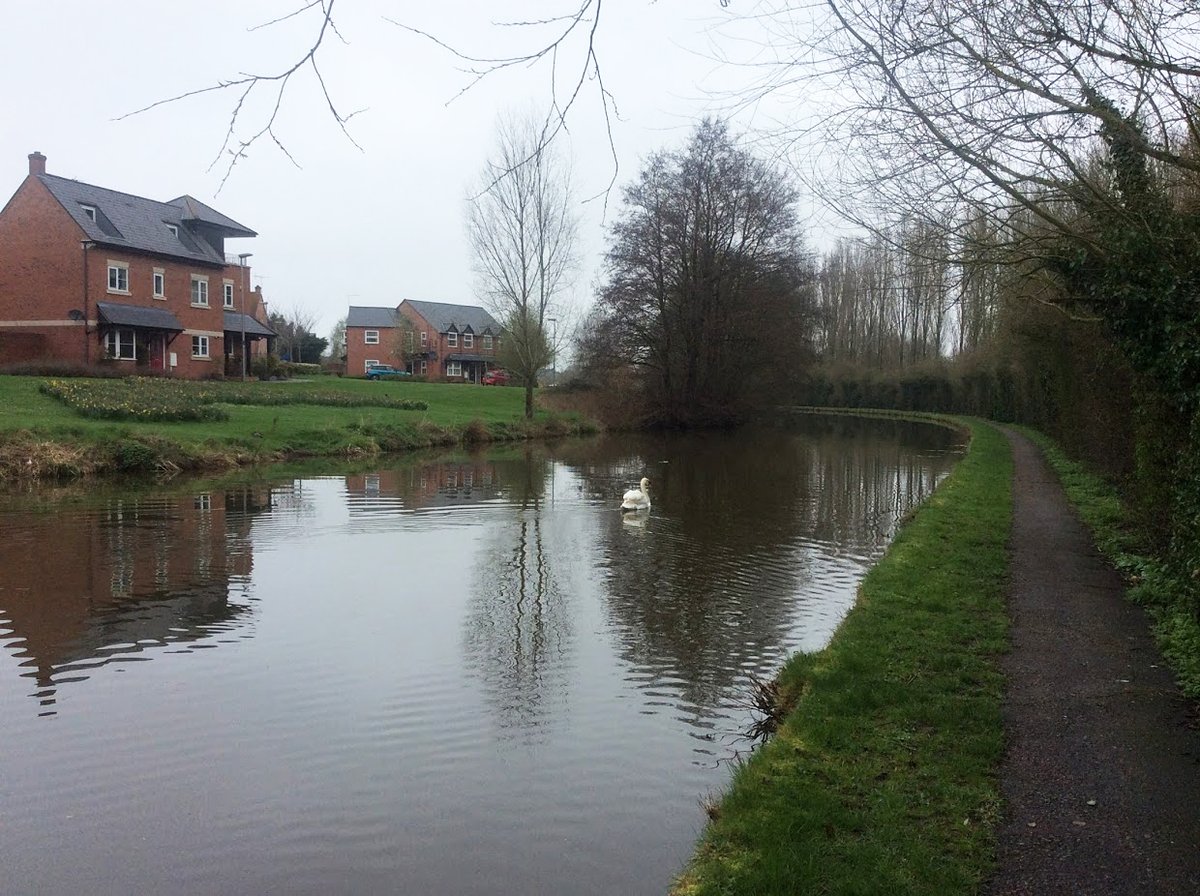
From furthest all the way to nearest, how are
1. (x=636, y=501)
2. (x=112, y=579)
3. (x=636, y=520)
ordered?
(x=636, y=501) < (x=636, y=520) < (x=112, y=579)

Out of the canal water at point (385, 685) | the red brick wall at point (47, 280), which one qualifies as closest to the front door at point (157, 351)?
the red brick wall at point (47, 280)

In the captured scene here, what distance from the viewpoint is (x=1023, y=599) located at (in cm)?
931

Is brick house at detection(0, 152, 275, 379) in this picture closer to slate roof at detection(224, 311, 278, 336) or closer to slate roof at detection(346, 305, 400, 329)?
slate roof at detection(224, 311, 278, 336)

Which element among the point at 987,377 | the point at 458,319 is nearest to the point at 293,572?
the point at 987,377

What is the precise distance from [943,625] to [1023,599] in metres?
1.55

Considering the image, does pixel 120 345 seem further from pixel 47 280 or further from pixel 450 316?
pixel 450 316

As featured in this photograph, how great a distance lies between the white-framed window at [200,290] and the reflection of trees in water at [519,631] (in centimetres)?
3582

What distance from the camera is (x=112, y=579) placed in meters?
12.1

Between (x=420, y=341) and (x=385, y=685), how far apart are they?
264 feet

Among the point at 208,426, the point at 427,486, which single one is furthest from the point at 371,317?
the point at 427,486

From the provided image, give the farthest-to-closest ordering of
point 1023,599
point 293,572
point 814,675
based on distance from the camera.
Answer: point 293,572, point 1023,599, point 814,675

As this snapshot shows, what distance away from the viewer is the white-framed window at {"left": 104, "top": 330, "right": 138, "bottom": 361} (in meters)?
41.4

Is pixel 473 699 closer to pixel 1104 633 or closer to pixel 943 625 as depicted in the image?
pixel 943 625

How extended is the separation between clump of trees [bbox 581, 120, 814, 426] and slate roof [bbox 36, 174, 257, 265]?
19299 millimetres
